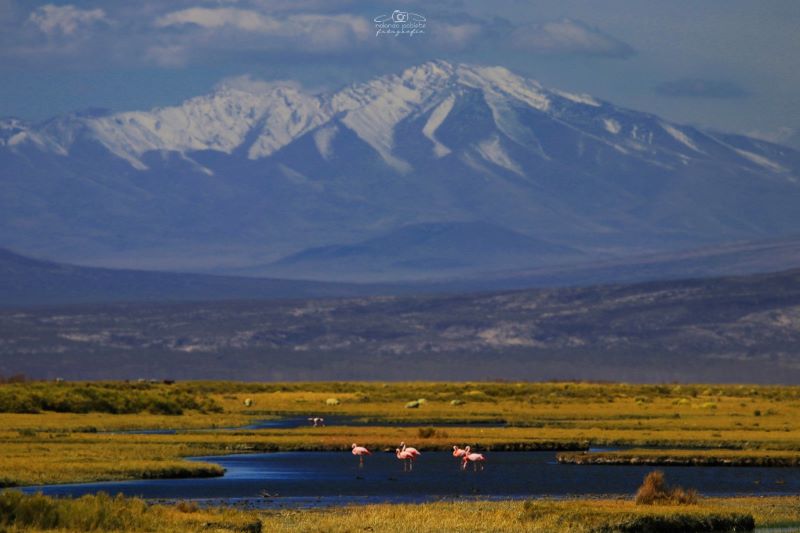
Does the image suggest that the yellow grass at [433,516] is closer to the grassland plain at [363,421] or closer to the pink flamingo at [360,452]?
the grassland plain at [363,421]

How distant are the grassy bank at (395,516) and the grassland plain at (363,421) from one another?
359 inches

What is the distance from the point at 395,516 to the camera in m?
37.0

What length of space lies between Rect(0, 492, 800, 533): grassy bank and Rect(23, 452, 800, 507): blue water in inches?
132

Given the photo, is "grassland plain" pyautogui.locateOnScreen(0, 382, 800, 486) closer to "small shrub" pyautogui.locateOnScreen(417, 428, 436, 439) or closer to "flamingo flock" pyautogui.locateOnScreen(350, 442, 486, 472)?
"small shrub" pyautogui.locateOnScreen(417, 428, 436, 439)

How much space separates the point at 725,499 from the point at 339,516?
32.3 ft

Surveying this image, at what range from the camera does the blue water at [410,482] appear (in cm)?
4322

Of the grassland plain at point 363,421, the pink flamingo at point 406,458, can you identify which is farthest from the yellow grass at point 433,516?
the pink flamingo at point 406,458

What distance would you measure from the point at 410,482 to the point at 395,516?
10081 mm

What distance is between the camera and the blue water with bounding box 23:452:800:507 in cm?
4322

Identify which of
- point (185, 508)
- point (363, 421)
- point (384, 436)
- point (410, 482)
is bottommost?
point (410, 482)

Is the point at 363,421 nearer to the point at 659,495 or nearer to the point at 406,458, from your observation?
the point at 406,458

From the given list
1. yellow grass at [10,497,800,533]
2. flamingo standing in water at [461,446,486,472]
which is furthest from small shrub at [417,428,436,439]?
yellow grass at [10,497,800,533]

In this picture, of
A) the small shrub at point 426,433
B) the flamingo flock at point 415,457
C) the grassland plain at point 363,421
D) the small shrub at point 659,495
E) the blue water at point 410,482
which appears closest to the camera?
the small shrub at point 659,495

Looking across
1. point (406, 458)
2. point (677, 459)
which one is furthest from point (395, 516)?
point (677, 459)
